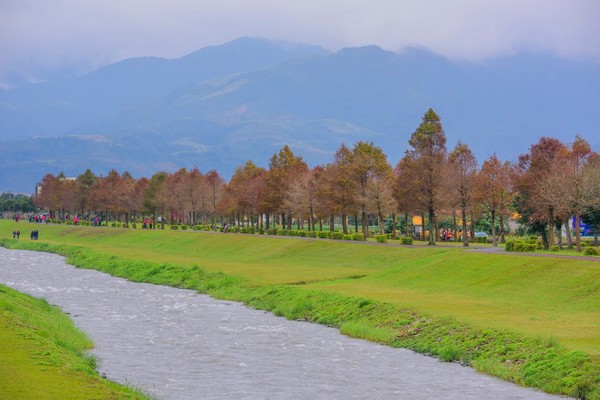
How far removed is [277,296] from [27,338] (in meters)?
28.4

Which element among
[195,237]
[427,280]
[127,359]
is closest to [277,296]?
[427,280]

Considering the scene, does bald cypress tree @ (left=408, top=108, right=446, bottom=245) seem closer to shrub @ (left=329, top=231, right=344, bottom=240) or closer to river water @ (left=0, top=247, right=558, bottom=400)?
shrub @ (left=329, top=231, right=344, bottom=240)

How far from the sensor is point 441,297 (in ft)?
184

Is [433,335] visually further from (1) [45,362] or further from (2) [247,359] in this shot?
(1) [45,362]

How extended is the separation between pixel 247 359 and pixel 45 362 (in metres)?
11.6

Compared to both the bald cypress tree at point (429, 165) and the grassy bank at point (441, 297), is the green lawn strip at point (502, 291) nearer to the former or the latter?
the grassy bank at point (441, 297)

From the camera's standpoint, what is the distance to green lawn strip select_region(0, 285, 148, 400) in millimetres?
24609

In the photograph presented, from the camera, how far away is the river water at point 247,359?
32.4 metres

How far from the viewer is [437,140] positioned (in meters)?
101

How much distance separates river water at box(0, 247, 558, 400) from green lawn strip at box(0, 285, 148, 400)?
1.57 m

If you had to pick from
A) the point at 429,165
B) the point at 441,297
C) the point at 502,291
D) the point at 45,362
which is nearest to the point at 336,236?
→ the point at 429,165

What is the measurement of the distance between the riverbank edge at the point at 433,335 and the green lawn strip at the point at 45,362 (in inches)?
606

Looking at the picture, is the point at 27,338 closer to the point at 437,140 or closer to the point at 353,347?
the point at 353,347

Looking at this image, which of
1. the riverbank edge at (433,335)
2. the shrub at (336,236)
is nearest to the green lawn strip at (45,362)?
the riverbank edge at (433,335)
